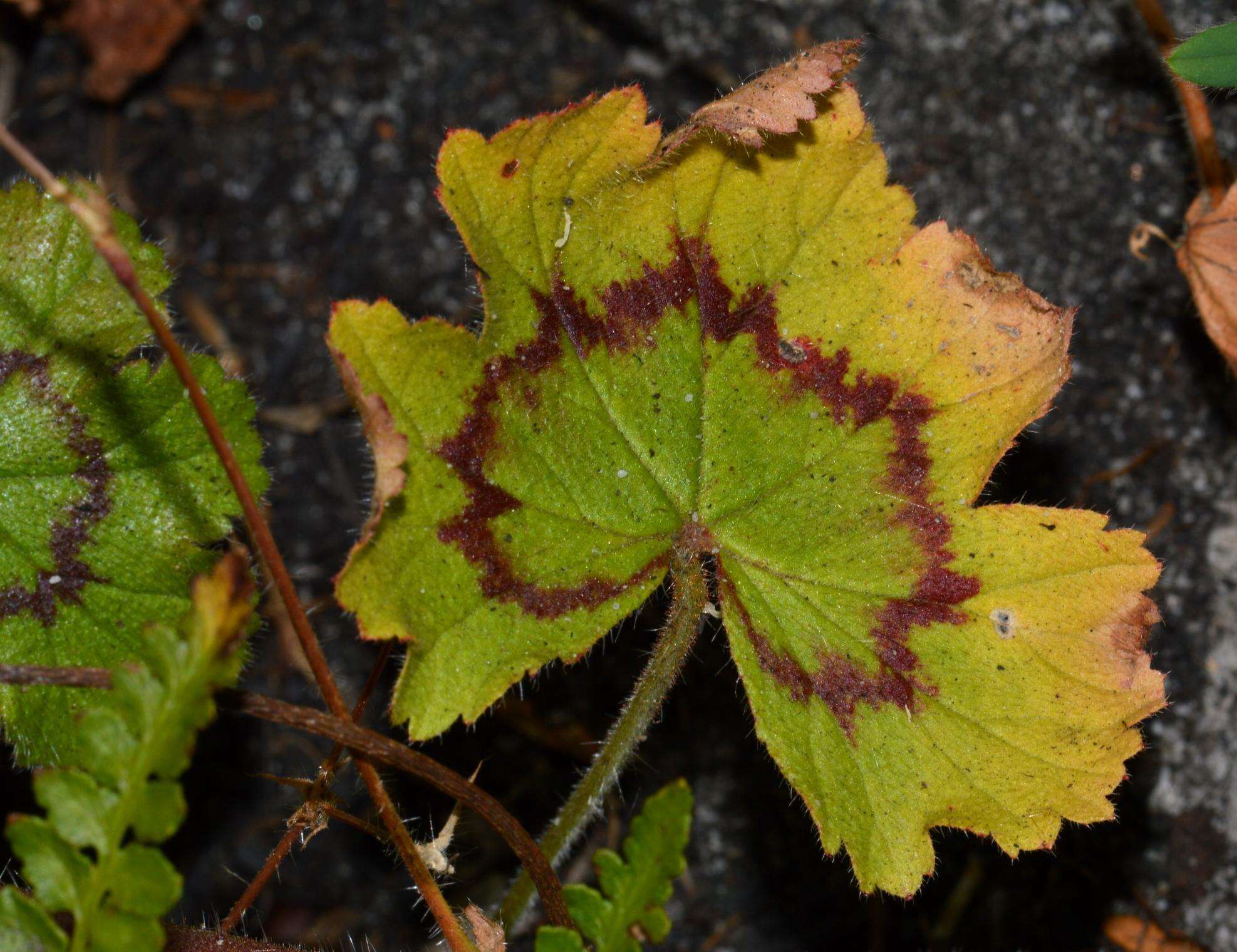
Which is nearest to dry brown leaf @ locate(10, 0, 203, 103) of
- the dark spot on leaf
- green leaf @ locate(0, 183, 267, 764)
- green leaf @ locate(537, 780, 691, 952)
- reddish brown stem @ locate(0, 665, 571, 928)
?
green leaf @ locate(0, 183, 267, 764)

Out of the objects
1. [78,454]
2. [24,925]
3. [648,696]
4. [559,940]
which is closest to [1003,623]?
[648,696]

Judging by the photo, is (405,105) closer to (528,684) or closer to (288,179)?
(288,179)

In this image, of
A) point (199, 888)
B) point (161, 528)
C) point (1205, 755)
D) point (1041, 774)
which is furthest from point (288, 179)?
point (1205, 755)

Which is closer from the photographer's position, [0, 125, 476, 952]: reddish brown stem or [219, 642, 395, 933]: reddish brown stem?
[0, 125, 476, 952]: reddish brown stem

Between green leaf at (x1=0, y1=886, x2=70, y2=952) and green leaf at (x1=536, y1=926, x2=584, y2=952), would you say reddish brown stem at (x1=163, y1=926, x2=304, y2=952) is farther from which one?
green leaf at (x1=536, y1=926, x2=584, y2=952)

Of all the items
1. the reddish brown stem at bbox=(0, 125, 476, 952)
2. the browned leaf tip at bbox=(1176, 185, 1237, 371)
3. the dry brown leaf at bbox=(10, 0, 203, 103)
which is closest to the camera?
the reddish brown stem at bbox=(0, 125, 476, 952)

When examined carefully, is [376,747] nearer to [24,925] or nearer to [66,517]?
[24,925]
